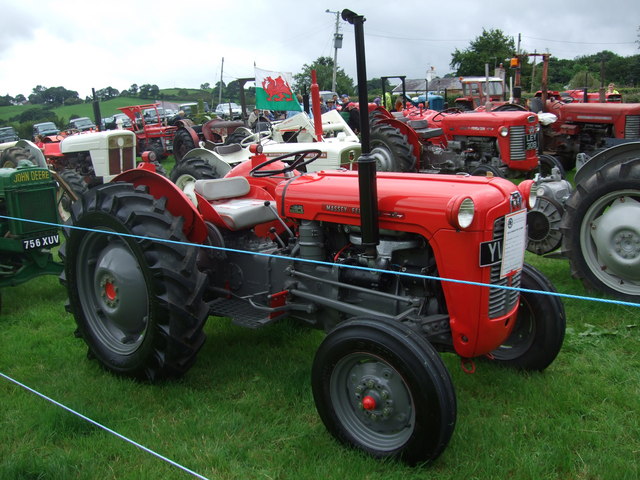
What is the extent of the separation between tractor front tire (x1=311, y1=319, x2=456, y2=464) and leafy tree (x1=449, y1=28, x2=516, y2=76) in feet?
156

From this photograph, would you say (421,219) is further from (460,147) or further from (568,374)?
(460,147)

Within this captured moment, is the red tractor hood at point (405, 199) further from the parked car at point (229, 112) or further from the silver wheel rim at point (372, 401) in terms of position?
the parked car at point (229, 112)

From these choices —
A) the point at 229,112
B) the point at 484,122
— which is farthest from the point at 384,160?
the point at 229,112

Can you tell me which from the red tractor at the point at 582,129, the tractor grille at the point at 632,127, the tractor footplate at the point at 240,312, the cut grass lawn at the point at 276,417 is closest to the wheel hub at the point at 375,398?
→ the cut grass lawn at the point at 276,417

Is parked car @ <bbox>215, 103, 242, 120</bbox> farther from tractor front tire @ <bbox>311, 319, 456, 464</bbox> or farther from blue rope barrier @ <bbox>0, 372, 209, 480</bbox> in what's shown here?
tractor front tire @ <bbox>311, 319, 456, 464</bbox>

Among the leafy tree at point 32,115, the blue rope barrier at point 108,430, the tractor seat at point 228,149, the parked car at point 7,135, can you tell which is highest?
the leafy tree at point 32,115

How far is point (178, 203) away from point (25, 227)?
233 cm

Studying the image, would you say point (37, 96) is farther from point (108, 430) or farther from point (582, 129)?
point (108, 430)

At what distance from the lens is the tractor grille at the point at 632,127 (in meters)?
10.5

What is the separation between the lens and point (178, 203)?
379cm

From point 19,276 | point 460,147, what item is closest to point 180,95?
point 460,147

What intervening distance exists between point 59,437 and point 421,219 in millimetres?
2215

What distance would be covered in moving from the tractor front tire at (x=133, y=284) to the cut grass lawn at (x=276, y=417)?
21 centimetres

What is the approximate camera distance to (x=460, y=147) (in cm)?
1045
